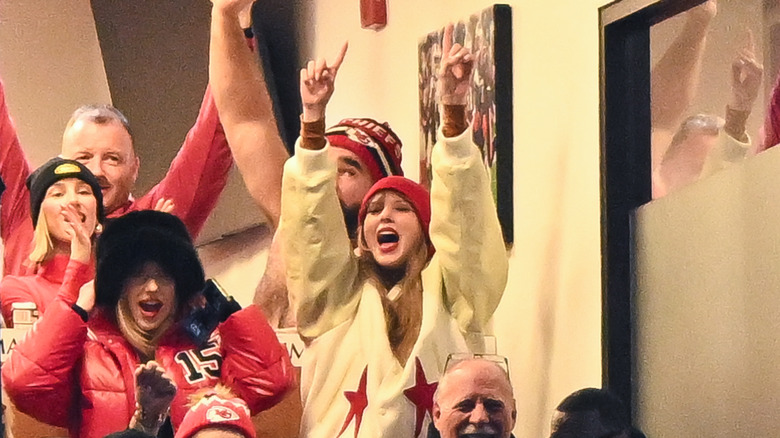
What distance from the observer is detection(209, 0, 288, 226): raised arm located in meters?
1.96

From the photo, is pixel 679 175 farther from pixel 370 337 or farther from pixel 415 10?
pixel 415 10

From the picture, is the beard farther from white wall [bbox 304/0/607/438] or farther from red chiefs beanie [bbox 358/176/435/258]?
white wall [bbox 304/0/607/438]

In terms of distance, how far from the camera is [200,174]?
2.10 meters

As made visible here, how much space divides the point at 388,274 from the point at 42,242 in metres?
0.52

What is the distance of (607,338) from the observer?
1693mm

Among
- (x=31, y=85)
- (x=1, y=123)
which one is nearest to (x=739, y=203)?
(x=1, y=123)

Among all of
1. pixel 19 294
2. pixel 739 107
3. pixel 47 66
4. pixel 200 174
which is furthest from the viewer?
pixel 47 66

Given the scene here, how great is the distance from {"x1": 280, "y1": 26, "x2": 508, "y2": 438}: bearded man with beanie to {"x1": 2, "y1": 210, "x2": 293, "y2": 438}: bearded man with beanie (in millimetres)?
83

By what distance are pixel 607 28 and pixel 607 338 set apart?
0.45 m

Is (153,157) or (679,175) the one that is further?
(153,157)

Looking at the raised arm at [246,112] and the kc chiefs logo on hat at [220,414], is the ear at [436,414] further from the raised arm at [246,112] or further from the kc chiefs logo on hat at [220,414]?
the raised arm at [246,112]

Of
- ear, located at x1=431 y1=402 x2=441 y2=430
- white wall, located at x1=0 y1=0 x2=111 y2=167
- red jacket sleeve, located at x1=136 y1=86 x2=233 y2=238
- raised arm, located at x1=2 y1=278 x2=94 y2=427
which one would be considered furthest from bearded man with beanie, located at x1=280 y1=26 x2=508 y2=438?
white wall, located at x1=0 y1=0 x2=111 y2=167

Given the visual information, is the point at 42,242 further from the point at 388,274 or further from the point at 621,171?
the point at 621,171

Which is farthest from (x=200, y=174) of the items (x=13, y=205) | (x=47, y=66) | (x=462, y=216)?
(x=47, y=66)
